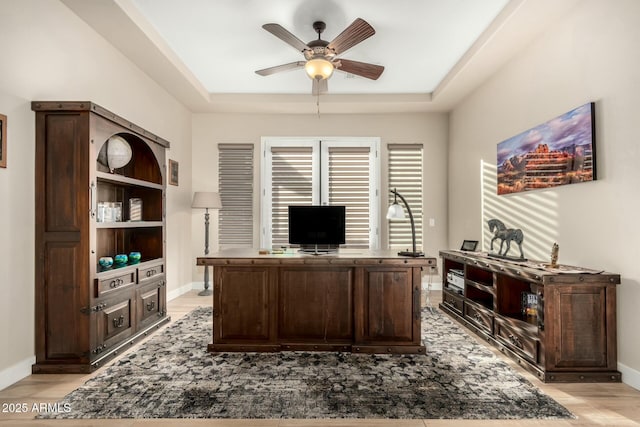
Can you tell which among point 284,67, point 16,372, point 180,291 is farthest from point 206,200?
point 16,372

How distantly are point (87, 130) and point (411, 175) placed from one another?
4654 millimetres

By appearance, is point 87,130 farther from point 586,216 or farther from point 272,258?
point 586,216

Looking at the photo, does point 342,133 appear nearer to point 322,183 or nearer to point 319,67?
point 322,183

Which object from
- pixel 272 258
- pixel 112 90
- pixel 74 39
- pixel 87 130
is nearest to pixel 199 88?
pixel 112 90

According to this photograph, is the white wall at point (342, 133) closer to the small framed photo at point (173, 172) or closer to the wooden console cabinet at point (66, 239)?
the small framed photo at point (173, 172)

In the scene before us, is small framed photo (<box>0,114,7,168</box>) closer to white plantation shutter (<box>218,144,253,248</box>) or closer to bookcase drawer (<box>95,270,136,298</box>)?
bookcase drawer (<box>95,270,136,298</box>)

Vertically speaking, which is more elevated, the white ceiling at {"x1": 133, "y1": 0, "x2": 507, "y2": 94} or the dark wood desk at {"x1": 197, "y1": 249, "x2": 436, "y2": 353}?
the white ceiling at {"x1": 133, "y1": 0, "x2": 507, "y2": 94}

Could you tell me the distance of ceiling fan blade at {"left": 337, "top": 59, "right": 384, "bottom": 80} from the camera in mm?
3416

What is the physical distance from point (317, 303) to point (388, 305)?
0.62 m

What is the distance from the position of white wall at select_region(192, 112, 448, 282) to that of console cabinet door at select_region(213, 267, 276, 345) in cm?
296

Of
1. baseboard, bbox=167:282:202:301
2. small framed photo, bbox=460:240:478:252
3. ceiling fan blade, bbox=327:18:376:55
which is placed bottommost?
baseboard, bbox=167:282:202:301

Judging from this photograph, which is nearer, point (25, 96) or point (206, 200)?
point (25, 96)

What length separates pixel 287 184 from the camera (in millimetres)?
5836

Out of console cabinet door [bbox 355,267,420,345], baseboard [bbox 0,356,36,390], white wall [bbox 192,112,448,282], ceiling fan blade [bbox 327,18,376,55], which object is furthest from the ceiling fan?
baseboard [bbox 0,356,36,390]
